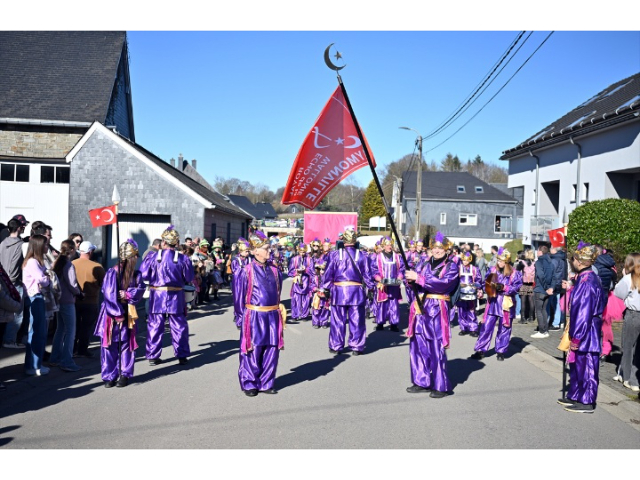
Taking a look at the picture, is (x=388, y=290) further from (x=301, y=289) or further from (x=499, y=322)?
(x=499, y=322)

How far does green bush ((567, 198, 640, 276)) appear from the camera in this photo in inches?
532

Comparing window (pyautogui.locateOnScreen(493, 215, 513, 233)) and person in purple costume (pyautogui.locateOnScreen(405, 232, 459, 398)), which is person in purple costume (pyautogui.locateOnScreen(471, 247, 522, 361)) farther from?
window (pyautogui.locateOnScreen(493, 215, 513, 233))

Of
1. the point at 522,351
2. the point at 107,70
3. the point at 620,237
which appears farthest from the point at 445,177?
the point at 522,351

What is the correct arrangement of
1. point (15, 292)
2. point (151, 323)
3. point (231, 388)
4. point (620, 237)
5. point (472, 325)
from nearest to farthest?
point (15, 292) < point (231, 388) < point (151, 323) < point (472, 325) < point (620, 237)

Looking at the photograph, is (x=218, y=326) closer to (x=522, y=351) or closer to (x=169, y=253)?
(x=169, y=253)

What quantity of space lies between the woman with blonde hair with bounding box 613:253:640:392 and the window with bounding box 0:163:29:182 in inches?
757

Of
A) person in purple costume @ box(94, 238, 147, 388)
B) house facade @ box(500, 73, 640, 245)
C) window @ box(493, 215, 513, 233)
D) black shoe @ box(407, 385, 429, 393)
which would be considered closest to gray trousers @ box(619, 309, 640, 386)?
black shoe @ box(407, 385, 429, 393)

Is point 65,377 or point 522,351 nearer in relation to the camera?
point 65,377

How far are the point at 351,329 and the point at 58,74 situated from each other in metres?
18.8

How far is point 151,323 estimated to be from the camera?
28.0ft

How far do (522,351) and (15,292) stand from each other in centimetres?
811

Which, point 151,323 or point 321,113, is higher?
point 321,113

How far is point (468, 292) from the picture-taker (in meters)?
10.8

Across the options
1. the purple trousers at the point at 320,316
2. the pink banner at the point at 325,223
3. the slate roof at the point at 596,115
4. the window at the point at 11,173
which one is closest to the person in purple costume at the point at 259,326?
the purple trousers at the point at 320,316
